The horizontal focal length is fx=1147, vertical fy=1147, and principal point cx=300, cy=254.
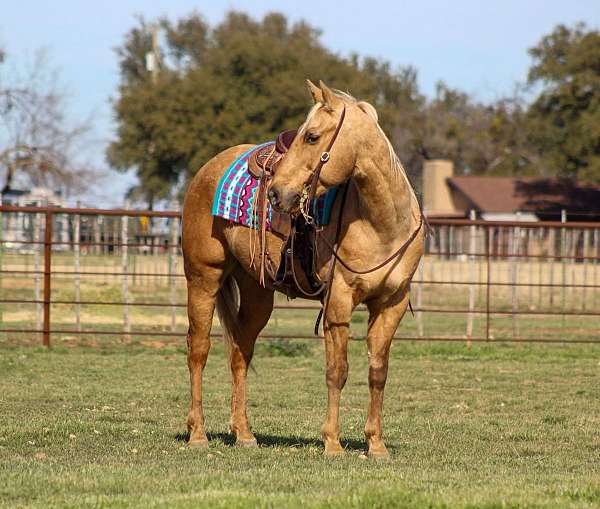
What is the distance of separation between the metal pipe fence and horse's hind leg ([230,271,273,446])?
655cm

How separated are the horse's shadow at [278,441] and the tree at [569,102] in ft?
116

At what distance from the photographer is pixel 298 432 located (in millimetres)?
8516

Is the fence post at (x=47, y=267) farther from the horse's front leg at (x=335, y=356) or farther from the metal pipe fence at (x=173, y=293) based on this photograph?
the horse's front leg at (x=335, y=356)

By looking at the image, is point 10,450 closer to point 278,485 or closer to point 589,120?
point 278,485

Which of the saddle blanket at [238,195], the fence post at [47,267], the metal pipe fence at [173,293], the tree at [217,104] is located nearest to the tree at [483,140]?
the tree at [217,104]

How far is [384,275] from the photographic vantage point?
22.4 feet

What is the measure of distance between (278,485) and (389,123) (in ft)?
168

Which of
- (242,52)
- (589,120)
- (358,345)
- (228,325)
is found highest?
(242,52)

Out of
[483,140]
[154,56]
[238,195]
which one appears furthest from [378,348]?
[483,140]

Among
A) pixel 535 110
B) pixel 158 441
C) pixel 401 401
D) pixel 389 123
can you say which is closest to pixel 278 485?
pixel 158 441

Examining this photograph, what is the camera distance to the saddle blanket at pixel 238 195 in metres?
7.62

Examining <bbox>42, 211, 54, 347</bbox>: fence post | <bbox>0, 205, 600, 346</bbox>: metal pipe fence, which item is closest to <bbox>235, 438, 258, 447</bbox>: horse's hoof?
<bbox>0, 205, 600, 346</bbox>: metal pipe fence

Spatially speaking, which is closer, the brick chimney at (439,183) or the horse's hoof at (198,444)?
the horse's hoof at (198,444)

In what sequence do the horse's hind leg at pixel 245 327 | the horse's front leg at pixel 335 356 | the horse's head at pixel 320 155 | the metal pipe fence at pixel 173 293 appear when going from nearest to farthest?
the horse's head at pixel 320 155 → the horse's front leg at pixel 335 356 → the horse's hind leg at pixel 245 327 → the metal pipe fence at pixel 173 293
